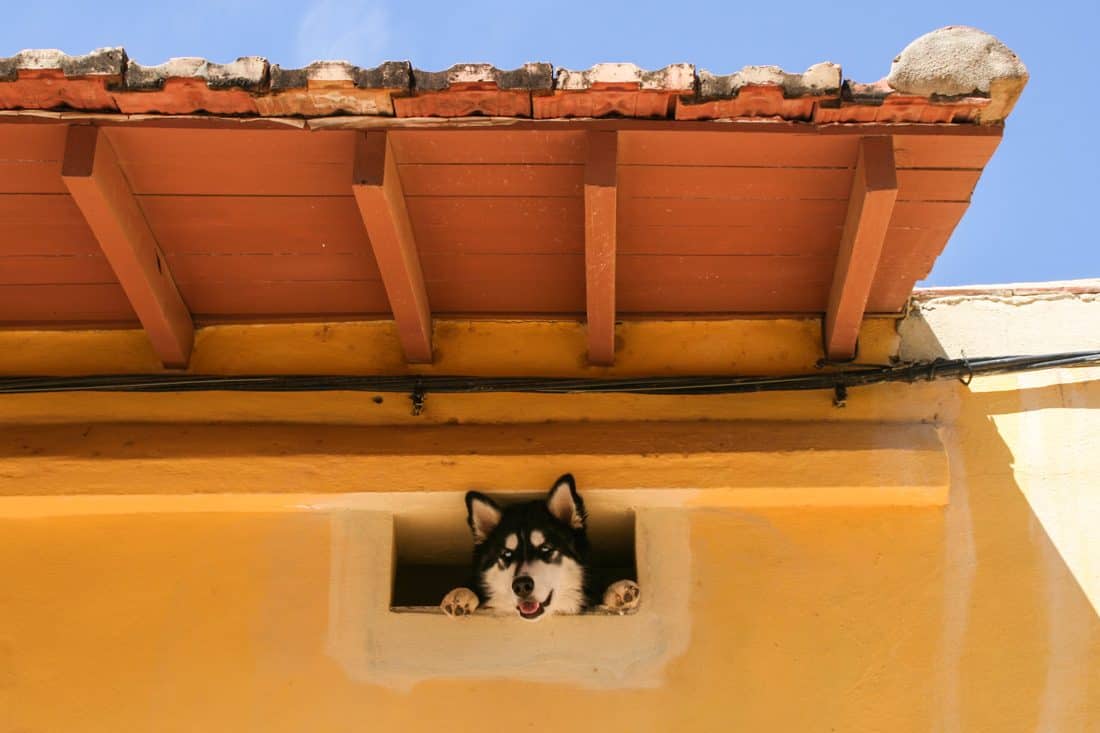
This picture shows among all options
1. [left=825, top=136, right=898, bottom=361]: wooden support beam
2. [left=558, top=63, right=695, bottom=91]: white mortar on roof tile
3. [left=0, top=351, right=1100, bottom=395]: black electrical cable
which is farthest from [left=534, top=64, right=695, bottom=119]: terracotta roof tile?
[left=0, top=351, right=1100, bottom=395]: black electrical cable

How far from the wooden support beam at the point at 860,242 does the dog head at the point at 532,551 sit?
135 cm

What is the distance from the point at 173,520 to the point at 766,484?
2.44m

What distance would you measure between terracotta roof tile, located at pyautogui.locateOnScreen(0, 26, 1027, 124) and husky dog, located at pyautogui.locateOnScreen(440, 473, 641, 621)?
1558 mm

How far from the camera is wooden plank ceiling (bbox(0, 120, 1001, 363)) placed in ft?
16.2

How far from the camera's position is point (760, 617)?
5.09 meters

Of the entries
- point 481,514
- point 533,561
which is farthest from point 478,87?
point 533,561

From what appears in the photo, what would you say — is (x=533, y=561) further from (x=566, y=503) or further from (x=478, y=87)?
(x=478, y=87)

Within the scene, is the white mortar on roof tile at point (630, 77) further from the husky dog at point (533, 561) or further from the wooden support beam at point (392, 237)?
the husky dog at point (533, 561)

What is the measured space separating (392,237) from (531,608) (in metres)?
1.54

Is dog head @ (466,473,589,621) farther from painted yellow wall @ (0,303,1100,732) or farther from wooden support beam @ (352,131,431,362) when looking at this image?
wooden support beam @ (352,131,431,362)

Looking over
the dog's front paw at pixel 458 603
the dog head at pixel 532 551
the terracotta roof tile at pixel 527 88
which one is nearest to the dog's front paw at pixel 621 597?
the dog head at pixel 532 551

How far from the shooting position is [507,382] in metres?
A: 5.52

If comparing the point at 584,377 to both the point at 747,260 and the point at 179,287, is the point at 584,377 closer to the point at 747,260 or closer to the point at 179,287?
the point at 747,260

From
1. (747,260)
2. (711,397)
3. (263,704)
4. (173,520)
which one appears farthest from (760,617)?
(173,520)
